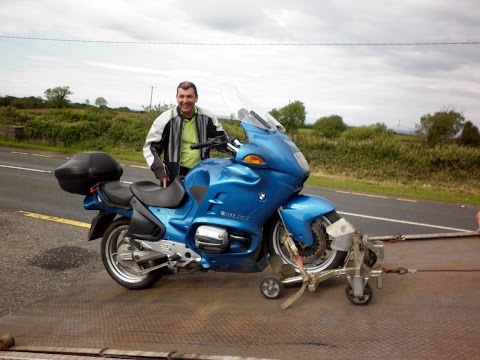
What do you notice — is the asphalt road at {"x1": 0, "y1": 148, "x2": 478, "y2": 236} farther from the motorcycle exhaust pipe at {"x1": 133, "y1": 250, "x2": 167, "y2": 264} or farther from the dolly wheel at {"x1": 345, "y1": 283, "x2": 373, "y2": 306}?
the dolly wheel at {"x1": 345, "y1": 283, "x2": 373, "y2": 306}

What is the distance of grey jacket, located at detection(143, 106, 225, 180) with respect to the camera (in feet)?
15.8

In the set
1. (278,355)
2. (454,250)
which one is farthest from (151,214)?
(454,250)

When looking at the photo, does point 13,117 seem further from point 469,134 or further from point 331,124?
point 469,134

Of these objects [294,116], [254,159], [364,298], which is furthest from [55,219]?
[294,116]

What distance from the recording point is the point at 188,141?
16.4 ft

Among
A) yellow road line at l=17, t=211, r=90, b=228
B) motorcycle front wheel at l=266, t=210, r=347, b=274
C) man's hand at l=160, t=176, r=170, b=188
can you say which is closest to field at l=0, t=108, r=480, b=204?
yellow road line at l=17, t=211, r=90, b=228

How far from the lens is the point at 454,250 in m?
4.48

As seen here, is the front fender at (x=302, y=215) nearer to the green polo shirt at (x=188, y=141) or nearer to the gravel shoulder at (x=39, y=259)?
the green polo shirt at (x=188, y=141)

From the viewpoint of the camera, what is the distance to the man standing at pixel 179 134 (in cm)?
477

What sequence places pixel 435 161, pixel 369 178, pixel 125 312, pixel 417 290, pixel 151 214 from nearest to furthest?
pixel 417 290 → pixel 125 312 → pixel 151 214 → pixel 369 178 → pixel 435 161

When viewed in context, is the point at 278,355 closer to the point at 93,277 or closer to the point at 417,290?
the point at 417,290

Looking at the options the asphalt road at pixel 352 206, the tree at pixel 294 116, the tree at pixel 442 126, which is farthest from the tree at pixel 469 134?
the asphalt road at pixel 352 206

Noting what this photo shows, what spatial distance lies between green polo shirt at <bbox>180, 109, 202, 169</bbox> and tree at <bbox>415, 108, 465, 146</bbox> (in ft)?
90.1

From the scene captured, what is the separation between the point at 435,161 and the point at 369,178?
360cm
